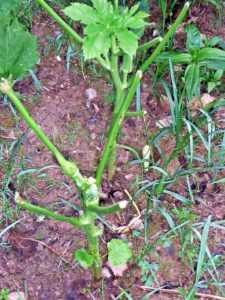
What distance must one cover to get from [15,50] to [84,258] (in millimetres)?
917

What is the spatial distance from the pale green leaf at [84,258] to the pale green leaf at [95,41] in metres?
0.83

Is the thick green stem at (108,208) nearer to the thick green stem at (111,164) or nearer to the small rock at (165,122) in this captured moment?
the thick green stem at (111,164)

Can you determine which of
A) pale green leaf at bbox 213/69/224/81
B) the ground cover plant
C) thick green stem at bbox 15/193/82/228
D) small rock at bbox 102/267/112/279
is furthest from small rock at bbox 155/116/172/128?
thick green stem at bbox 15/193/82/228

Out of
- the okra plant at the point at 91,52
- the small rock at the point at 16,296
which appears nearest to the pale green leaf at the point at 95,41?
the okra plant at the point at 91,52

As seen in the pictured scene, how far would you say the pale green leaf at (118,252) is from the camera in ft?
7.06

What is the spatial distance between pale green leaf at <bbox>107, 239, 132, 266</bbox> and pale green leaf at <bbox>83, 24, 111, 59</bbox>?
2.84 feet

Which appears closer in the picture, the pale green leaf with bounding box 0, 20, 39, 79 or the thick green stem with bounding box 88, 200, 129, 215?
the thick green stem with bounding box 88, 200, 129, 215

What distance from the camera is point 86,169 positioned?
2.45m

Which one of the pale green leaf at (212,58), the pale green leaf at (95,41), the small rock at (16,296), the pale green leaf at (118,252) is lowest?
the pale green leaf at (118,252)

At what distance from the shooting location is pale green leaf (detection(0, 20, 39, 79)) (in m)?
1.69

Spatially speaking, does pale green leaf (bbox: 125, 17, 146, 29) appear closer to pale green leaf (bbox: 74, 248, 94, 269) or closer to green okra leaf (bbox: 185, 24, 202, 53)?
green okra leaf (bbox: 185, 24, 202, 53)

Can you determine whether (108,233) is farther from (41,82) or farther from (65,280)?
(41,82)

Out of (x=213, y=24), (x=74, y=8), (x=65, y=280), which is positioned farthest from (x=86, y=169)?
(x=213, y=24)

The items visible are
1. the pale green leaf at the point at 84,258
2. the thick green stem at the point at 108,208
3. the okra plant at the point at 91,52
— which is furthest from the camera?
the pale green leaf at the point at 84,258
